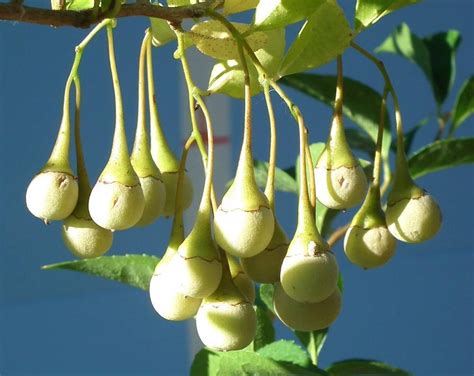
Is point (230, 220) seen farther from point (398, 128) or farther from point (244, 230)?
point (398, 128)

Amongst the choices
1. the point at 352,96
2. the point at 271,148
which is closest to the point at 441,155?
the point at 352,96

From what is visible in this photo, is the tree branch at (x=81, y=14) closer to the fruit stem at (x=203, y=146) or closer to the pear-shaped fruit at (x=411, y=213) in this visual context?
the fruit stem at (x=203, y=146)

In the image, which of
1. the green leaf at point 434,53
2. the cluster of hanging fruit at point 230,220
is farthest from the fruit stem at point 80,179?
the green leaf at point 434,53

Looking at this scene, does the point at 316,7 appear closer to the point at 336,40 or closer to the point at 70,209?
the point at 336,40

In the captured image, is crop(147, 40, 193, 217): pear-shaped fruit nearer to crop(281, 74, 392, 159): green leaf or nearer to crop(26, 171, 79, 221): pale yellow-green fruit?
crop(26, 171, 79, 221): pale yellow-green fruit

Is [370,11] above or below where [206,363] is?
above

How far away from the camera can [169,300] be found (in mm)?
401

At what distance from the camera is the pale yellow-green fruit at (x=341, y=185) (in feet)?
1.45

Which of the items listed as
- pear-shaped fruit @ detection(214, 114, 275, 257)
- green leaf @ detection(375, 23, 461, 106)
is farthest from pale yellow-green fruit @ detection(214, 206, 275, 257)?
green leaf @ detection(375, 23, 461, 106)

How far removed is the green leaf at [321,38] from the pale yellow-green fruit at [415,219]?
8cm

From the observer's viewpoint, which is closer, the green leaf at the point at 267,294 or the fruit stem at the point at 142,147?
the fruit stem at the point at 142,147

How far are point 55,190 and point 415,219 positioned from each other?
174 mm

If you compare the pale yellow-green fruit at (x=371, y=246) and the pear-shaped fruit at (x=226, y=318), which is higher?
the pale yellow-green fruit at (x=371, y=246)

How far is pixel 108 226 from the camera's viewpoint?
42 centimetres
